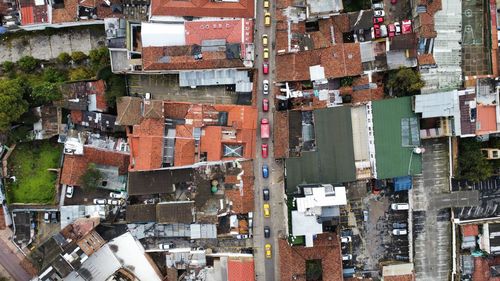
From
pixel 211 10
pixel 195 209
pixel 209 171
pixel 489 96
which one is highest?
pixel 211 10

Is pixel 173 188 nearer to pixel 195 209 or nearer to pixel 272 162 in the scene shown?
pixel 195 209

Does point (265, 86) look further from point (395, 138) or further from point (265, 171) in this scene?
point (395, 138)

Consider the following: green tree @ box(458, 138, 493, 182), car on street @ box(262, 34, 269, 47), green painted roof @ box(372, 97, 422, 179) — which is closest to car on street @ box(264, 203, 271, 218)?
green painted roof @ box(372, 97, 422, 179)

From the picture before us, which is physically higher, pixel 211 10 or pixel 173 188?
pixel 211 10

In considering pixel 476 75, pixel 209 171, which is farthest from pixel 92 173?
pixel 476 75

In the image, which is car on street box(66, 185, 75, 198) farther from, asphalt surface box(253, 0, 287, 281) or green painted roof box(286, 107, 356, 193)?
green painted roof box(286, 107, 356, 193)

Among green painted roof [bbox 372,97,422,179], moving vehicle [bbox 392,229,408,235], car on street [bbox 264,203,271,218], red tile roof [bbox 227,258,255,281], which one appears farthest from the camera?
car on street [bbox 264,203,271,218]

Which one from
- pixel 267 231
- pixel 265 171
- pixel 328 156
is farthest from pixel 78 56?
pixel 328 156
